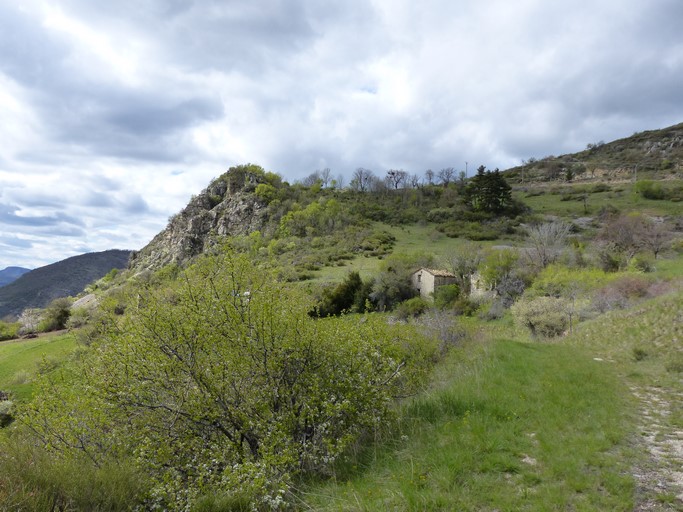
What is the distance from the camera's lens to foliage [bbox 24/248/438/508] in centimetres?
709

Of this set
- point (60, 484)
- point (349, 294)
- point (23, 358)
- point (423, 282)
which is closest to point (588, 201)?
point (423, 282)

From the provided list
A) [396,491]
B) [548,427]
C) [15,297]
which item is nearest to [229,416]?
[396,491]

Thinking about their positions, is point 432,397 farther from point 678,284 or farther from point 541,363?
point 678,284

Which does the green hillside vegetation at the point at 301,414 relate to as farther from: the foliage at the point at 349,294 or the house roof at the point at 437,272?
the house roof at the point at 437,272

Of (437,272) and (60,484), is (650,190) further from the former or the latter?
(60,484)

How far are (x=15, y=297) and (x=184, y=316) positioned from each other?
163 meters

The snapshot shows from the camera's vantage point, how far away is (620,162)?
133 m

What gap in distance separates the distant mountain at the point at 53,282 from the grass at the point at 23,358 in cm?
8378

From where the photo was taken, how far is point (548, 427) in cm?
748

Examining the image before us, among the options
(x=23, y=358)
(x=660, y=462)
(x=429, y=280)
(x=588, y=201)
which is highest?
(x=588, y=201)

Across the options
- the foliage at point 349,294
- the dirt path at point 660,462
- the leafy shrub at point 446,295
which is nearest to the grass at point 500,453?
the dirt path at point 660,462

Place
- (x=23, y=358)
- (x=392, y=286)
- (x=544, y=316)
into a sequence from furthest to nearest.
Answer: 1. (x=392, y=286)
2. (x=23, y=358)
3. (x=544, y=316)

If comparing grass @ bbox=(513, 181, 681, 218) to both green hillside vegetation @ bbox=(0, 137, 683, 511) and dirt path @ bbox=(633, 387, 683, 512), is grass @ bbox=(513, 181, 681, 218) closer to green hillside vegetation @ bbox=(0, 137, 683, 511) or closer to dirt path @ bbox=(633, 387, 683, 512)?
green hillside vegetation @ bbox=(0, 137, 683, 511)

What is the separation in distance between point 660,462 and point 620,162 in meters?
160
